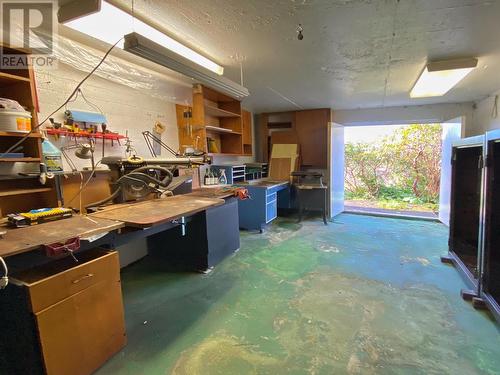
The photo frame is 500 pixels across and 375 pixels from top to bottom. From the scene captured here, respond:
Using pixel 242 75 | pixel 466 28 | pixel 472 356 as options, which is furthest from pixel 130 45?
pixel 472 356

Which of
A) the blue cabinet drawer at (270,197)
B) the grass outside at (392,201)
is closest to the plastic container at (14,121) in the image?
the blue cabinet drawer at (270,197)

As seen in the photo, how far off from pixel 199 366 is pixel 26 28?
2.52 m

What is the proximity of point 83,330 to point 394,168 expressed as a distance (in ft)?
25.3

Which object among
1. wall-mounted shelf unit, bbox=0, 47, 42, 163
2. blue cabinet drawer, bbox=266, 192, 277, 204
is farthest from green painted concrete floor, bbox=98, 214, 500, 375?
wall-mounted shelf unit, bbox=0, 47, 42, 163

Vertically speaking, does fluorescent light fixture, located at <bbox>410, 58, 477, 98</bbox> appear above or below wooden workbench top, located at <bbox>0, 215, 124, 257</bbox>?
above

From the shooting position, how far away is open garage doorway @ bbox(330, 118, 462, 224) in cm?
655

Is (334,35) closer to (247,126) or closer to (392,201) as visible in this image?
(247,126)

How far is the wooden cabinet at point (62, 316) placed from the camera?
1.26 m

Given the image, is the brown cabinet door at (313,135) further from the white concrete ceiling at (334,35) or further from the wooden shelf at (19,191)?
the wooden shelf at (19,191)

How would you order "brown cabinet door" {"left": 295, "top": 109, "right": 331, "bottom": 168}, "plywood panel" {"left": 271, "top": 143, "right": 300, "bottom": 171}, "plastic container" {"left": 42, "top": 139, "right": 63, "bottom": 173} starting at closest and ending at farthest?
"plastic container" {"left": 42, "top": 139, "right": 63, "bottom": 173}, "brown cabinet door" {"left": 295, "top": 109, "right": 331, "bottom": 168}, "plywood panel" {"left": 271, "top": 143, "right": 300, "bottom": 171}

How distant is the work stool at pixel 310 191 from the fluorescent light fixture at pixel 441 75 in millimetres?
2054

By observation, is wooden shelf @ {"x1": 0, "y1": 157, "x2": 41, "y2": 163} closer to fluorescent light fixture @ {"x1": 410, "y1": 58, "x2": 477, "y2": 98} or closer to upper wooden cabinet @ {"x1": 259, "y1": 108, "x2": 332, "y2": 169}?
fluorescent light fixture @ {"x1": 410, "y1": 58, "x2": 477, "y2": 98}

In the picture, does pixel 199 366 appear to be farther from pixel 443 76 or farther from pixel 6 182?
pixel 443 76

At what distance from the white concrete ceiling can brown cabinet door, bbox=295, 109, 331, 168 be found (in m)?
1.88
